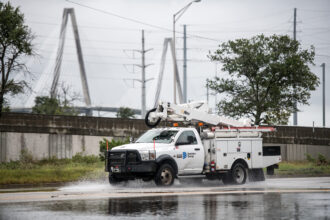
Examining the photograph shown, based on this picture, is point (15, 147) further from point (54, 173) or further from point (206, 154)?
point (206, 154)

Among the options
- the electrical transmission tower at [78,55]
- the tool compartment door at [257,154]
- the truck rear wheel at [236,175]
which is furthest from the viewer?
the electrical transmission tower at [78,55]

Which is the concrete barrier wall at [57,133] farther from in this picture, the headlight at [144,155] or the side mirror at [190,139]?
the headlight at [144,155]

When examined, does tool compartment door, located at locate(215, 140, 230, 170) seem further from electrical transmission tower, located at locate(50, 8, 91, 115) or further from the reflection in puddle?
electrical transmission tower, located at locate(50, 8, 91, 115)

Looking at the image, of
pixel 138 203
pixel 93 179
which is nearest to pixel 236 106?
pixel 93 179

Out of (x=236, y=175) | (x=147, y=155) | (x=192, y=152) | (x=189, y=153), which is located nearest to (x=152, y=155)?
(x=147, y=155)

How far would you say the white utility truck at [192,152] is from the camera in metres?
19.1

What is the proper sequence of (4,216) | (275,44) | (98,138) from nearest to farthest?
(4,216)
(275,44)
(98,138)

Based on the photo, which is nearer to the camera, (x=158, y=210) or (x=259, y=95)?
(x=158, y=210)

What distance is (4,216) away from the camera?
11.4m

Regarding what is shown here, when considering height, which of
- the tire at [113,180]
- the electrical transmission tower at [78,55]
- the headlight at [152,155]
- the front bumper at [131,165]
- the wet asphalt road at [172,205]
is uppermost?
the electrical transmission tower at [78,55]

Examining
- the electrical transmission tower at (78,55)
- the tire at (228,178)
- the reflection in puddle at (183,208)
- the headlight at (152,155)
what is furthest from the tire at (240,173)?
the electrical transmission tower at (78,55)

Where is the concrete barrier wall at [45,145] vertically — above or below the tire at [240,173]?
above

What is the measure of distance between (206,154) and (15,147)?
2354cm

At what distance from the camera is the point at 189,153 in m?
20.2
